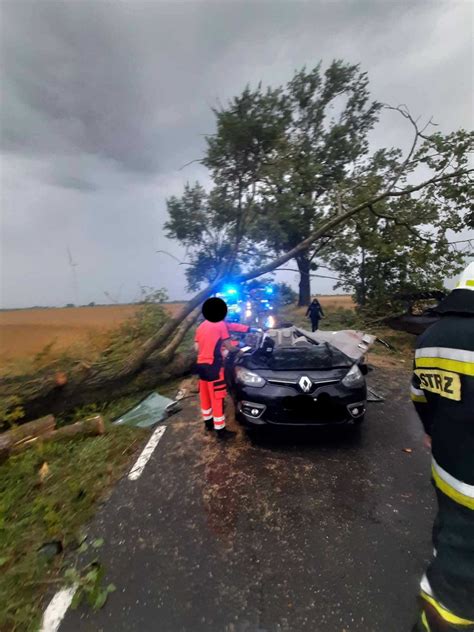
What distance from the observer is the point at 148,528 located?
256cm

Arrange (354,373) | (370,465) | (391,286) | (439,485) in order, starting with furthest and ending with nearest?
(391,286) → (354,373) → (370,465) → (439,485)

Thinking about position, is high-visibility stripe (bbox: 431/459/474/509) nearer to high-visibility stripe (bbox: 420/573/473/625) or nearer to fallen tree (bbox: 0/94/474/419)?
high-visibility stripe (bbox: 420/573/473/625)

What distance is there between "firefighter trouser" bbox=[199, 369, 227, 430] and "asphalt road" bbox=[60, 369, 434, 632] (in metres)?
0.36

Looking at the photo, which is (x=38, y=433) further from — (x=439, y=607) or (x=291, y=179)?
(x=291, y=179)

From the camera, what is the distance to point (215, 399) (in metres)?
A: 4.14

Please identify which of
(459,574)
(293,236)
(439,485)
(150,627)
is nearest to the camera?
(459,574)

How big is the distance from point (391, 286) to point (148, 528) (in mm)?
12242

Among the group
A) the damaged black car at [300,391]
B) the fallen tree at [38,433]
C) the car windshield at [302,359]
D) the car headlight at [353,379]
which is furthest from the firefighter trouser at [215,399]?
the car headlight at [353,379]

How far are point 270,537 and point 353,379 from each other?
189 cm

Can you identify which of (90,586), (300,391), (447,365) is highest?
(447,365)

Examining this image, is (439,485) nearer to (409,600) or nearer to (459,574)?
(459,574)

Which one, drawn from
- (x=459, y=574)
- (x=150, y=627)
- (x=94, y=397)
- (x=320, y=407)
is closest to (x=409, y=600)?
(x=459, y=574)

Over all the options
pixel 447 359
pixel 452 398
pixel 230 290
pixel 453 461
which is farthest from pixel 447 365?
pixel 230 290

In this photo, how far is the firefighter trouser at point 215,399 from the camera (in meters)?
4.10
